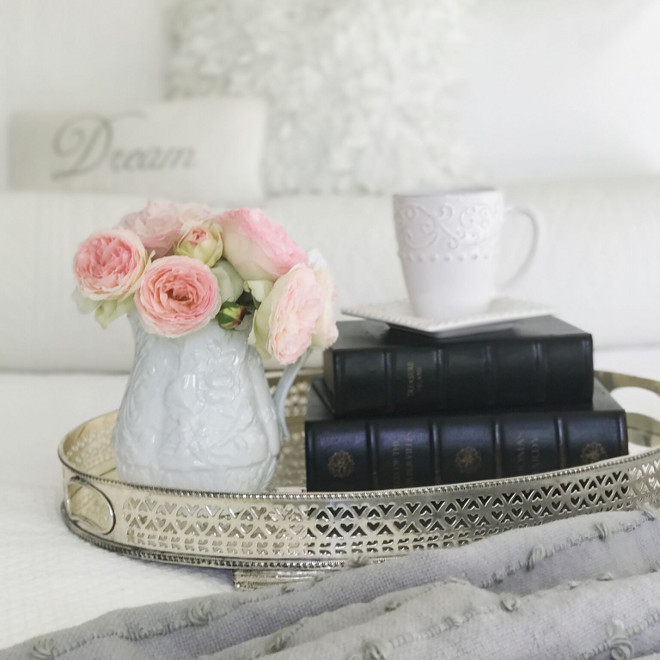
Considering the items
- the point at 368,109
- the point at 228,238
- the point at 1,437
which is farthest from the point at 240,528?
the point at 368,109

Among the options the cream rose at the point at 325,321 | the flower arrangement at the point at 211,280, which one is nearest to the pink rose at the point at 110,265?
the flower arrangement at the point at 211,280

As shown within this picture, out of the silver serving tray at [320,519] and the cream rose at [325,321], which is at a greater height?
the cream rose at [325,321]

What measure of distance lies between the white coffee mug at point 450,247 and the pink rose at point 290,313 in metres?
0.18

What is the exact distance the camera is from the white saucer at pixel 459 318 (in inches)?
29.7

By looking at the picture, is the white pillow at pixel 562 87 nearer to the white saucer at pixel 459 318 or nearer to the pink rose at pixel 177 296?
the white saucer at pixel 459 318

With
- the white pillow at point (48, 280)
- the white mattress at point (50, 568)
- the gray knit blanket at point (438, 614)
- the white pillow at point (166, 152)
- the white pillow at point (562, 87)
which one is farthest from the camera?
the white pillow at point (562, 87)

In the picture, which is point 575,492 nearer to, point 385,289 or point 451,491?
point 451,491

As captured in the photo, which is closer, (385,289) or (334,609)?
(334,609)

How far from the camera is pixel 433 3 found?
154cm

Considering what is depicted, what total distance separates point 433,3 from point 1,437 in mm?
1013

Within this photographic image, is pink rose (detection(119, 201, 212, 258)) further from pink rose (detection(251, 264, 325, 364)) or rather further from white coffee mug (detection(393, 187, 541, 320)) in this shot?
white coffee mug (detection(393, 187, 541, 320))

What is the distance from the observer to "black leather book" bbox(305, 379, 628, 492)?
681 millimetres

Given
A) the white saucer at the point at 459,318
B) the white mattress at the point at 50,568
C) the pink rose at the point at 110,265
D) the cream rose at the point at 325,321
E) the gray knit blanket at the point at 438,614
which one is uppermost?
the pink rose at the point at 110,265

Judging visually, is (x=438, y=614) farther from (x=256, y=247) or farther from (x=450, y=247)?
(x=450, y=247)
